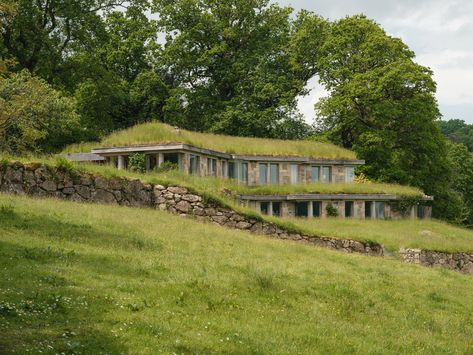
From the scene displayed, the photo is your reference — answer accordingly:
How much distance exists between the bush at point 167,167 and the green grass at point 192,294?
13640 millimetres

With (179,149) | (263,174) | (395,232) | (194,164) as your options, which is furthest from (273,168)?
(395,232)

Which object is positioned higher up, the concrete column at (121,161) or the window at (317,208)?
the concrete column at (121,161)

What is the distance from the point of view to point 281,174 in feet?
178

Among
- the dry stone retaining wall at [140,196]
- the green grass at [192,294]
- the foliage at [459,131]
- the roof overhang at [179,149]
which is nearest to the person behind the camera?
the green grass at [192,294]

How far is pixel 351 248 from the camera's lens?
122ft

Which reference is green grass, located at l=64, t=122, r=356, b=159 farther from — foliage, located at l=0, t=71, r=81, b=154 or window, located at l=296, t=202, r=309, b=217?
window, located at l=296, t=202, r=309, b=217

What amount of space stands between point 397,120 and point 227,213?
3350 centimetres

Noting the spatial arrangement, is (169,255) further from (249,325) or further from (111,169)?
(111,169)

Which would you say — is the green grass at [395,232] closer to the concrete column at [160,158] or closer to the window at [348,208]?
the window at [348,208]

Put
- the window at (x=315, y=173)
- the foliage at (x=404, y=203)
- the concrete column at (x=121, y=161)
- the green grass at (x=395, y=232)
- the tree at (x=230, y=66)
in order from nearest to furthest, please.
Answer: the green grass at (x=395, y=232) → the concrete column at (x=121, y=161) → the foliage at (x=404, y=203) → the window at (x=315, y=173) → the tree at (x=230, y=66)

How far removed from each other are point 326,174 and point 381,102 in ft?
37.4

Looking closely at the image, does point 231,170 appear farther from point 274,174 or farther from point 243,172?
point 274,174

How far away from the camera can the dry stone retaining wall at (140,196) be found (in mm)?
30531

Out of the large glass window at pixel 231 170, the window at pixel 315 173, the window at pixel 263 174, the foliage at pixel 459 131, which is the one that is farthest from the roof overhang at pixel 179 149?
the foliage at pixel 459 131
